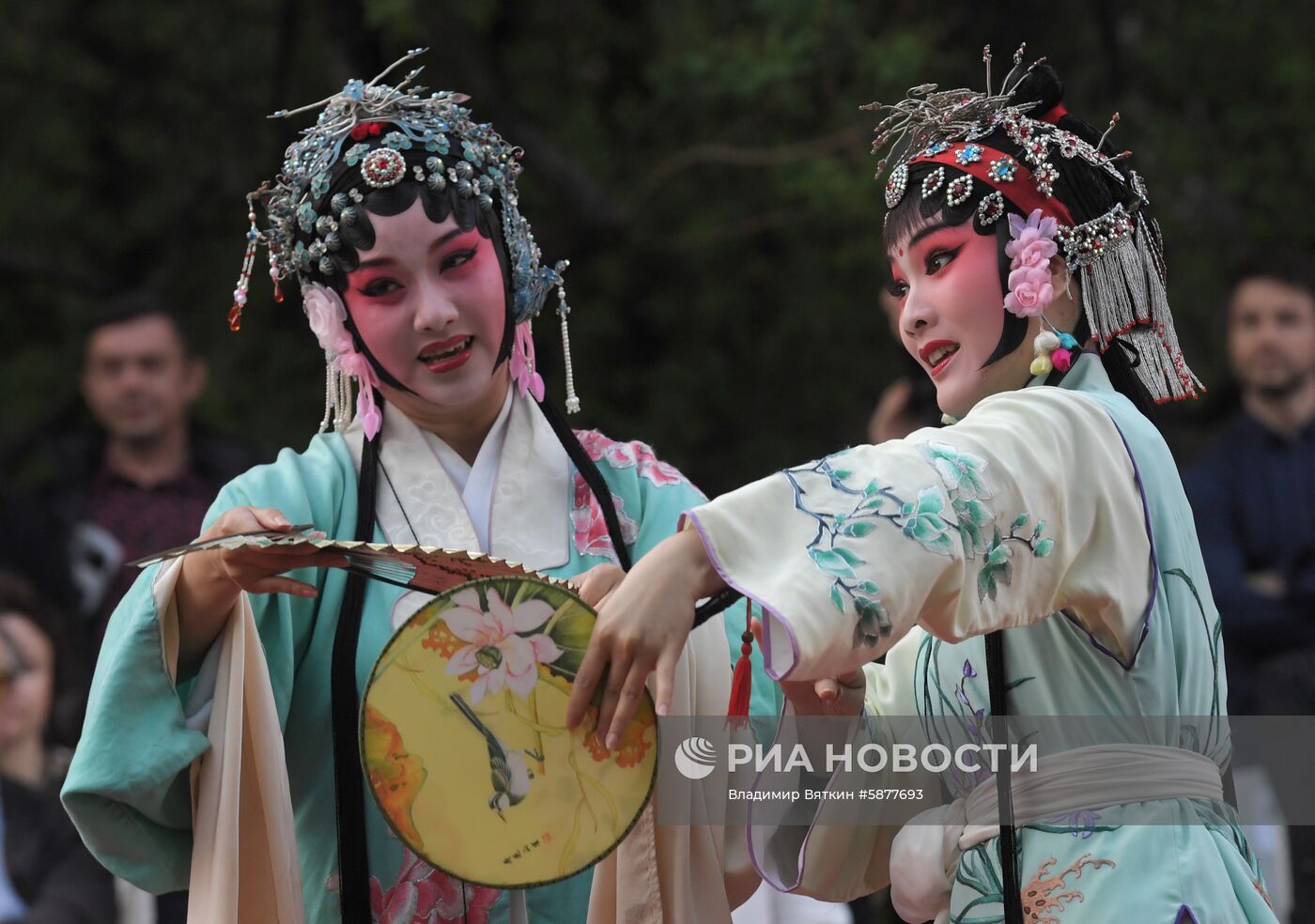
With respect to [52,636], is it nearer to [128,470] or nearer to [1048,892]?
[128,470]

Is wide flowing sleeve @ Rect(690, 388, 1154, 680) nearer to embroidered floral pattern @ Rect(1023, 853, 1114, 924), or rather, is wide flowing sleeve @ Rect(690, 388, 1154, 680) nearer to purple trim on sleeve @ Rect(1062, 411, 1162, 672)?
purple trim on sleeve @ Rect(1062, 411, 1162, 672)

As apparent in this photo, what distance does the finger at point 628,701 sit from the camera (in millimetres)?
2026

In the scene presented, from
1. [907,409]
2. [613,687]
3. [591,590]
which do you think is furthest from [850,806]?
[907,409]

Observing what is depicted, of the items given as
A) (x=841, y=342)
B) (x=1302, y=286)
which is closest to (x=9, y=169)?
(x=841, y=342)

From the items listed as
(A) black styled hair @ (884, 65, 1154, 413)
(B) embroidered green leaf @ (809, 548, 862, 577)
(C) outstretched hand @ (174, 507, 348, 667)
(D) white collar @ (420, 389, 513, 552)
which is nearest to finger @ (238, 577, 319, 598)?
(C) outstretched hand @ (174, 507, 348, 667)

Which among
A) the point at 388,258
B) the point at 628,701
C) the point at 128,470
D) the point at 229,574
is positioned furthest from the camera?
the point at 128,470

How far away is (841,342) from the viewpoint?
22.4 ft

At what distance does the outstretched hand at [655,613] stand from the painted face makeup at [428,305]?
84 cm

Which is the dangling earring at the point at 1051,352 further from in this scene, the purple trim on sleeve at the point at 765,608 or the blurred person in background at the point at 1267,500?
the blurred person in background at the point at 1267,500

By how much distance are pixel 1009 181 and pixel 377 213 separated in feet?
3.05

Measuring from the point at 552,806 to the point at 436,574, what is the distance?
0.34 metres

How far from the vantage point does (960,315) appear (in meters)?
2.38

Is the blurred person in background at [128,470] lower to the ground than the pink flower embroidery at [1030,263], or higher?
higher

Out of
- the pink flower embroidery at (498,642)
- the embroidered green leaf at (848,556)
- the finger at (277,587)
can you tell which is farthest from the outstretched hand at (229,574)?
the embroidered green leaf at (848,556)
